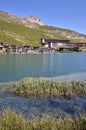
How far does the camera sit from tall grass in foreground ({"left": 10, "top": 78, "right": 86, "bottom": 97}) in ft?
121

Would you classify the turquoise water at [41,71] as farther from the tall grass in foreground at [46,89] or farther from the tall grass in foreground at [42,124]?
the tall grass in foreground at [42,124]

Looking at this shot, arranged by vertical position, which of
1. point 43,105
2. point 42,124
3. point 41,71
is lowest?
point 41,71

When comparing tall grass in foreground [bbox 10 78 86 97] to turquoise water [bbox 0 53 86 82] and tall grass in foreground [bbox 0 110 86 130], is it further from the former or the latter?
turquoise water [bbox 0 53 86 82]

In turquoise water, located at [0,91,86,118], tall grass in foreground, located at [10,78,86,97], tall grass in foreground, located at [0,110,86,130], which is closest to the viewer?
tall grass in foreground, located at [0,110,86,130]

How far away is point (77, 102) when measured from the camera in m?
33.9

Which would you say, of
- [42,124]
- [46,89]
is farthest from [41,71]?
[42,124]

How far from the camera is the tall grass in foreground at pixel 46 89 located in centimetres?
3700

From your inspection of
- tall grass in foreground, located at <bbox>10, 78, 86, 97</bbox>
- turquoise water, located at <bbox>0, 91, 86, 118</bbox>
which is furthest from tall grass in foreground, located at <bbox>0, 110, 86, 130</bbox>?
tall grass in foreground, located at <bbox>10, 78, 86, 97</bbox>

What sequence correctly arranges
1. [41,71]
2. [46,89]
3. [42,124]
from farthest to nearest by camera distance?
1. [41,71]
2. [46,89]
3. [42,124]

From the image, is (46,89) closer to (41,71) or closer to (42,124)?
(42,124)

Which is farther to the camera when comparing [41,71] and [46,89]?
[41,71]

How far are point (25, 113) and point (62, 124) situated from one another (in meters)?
10.9

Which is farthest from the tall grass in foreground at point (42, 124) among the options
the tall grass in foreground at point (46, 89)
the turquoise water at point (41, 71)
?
the turquoise water at point (41, 71)

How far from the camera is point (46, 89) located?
37.2 metres
